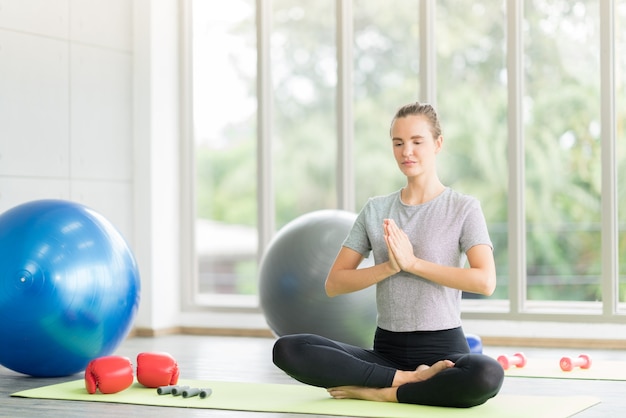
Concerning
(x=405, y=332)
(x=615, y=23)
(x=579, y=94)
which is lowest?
(x=405, y=332)

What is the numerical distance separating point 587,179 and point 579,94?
1.57ft

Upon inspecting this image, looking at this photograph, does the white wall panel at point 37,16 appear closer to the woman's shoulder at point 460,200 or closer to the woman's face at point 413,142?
the woman's face at point 413,142

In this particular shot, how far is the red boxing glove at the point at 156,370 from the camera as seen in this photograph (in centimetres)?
401

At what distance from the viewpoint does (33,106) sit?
18.1 ft

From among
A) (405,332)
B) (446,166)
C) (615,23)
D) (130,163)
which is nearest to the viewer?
(405,332)

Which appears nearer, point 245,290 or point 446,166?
point 446,166

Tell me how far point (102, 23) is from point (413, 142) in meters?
3.24

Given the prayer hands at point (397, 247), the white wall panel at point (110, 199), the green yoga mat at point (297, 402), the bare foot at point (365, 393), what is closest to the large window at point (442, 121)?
the white wall panel at point (110, 199)

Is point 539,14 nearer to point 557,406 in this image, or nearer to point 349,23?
point 349,23

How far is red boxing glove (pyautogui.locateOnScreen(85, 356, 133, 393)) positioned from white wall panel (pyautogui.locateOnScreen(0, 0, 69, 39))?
223 cm

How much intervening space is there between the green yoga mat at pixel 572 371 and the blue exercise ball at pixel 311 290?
0.74m

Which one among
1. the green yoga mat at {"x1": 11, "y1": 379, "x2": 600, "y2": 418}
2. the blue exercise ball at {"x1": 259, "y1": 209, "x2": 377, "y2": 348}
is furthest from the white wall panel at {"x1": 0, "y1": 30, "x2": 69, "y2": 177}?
the green yoga mat at {"x1": 11, "y1": 379, "x2": 600, "y2": 418}

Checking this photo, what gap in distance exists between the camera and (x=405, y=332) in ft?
11.3

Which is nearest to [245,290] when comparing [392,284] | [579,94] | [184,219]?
[184,219]
